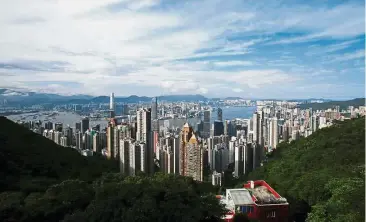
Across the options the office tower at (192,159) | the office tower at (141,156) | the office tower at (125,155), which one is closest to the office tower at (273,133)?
the office tower at (192,159)

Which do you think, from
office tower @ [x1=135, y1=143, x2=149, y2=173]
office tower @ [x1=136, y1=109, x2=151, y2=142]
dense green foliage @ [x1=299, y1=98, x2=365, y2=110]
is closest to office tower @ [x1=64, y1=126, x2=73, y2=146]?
Answer: office tower @ [x1=136, y1=109, x2=151, y2=142]

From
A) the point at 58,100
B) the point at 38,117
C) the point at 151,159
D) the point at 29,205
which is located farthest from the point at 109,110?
the point at 29,205

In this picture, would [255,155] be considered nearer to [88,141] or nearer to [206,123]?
[88,141]

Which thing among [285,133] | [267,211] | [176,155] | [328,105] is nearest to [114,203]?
[267,211]

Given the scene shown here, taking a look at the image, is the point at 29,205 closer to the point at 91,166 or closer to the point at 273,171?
the point at 91,166

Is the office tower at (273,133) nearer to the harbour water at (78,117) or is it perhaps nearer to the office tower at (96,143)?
the harbour water at (78,117)

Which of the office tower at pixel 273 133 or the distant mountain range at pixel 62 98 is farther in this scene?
the office tower at pixel 273 133
